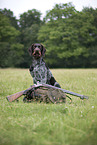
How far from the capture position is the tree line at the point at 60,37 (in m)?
31.7

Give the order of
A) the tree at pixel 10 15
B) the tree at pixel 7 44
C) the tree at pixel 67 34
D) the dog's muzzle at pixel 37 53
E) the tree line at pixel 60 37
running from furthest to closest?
the tree at pixel 10 15 < the tree line at pixel 60 37 < the tree at pixel 67 34 < the tree at pixel 7 44 < the dog's muzzle at pixel 37 53

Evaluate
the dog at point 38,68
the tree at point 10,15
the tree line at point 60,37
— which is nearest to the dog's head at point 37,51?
the dog at point 38,68

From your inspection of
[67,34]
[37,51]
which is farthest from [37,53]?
[67,34]

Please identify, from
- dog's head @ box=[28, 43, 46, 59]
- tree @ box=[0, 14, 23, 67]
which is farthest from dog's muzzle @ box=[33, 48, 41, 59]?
tree @ box=[0, 14, 23, 67]

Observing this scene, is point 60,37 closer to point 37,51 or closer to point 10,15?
point 10,15

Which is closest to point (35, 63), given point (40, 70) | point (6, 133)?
point (40, 70)

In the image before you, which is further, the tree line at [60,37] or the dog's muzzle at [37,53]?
the tree line at [60,37]

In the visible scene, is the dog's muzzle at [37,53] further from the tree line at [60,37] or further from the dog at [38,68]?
the tree line at [60,37]

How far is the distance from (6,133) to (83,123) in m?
1.15

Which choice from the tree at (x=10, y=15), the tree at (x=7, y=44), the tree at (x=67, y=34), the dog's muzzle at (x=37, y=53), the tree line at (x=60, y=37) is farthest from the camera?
the tree at (x=10, y=15)

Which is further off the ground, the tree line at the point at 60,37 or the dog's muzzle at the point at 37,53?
the tree line at the point at 60,37

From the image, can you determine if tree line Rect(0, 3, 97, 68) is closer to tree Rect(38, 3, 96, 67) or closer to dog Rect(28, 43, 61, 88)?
tree Rect(38, 3, 96, 67)

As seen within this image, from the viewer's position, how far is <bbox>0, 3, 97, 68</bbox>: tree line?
104 ft

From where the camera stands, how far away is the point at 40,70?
427 cm
